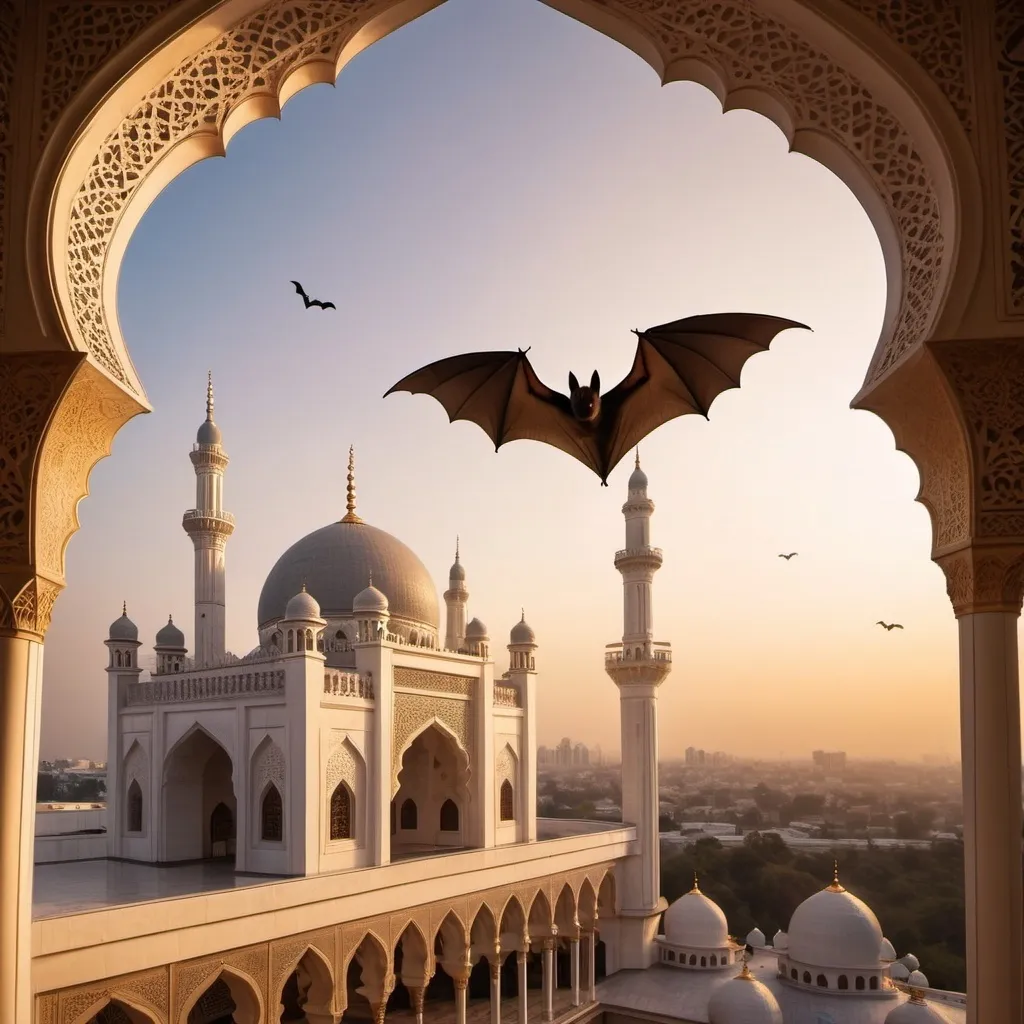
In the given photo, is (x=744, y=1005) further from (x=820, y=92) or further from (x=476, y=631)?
(x=820, y=92)

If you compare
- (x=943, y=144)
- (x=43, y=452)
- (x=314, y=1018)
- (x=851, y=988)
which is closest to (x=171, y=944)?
(x=314, y=1018)

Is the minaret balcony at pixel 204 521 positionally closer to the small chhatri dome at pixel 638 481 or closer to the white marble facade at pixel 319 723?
the white marble facade at pixel 319 723

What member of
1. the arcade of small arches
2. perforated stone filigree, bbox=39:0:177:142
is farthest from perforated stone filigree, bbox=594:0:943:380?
the arcade of small arches

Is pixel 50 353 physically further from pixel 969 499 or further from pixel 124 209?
pixel 969 499

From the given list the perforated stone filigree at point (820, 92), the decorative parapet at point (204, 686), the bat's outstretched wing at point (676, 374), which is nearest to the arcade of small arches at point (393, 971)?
the decorative parapet at point (204, 686)

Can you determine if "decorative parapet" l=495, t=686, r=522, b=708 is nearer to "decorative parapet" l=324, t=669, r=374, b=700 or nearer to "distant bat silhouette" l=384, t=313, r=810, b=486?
"decorative parapet" l=324, t=669, r=374, b=700

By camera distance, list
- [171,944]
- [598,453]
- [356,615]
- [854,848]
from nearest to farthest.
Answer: [598,453] → [171,944] → [356,615] → [854,848]
